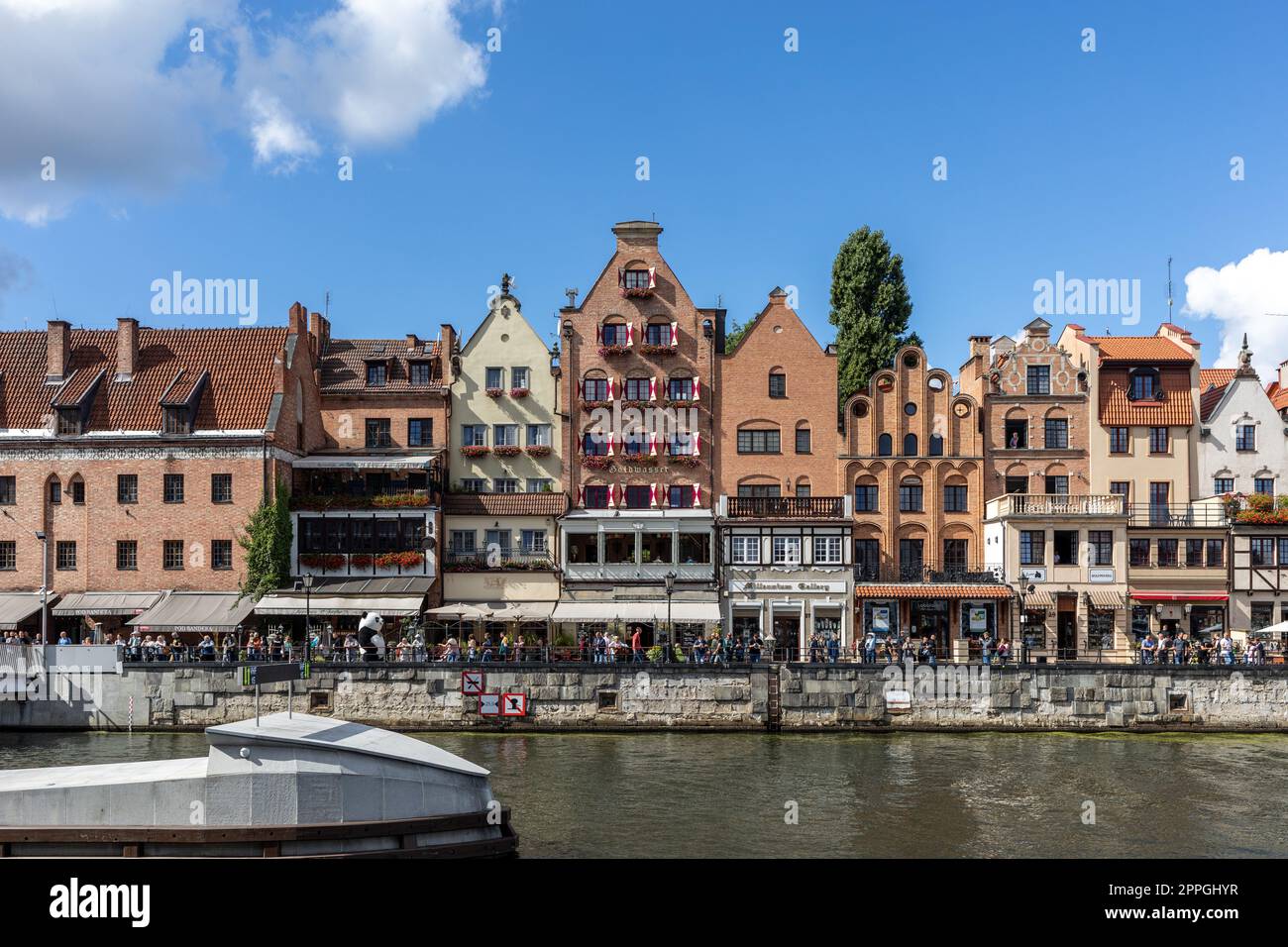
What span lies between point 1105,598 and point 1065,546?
2962 mm

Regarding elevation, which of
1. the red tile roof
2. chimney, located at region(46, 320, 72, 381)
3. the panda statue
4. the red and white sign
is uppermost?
chimney, located at region(46, 320, 72, 381)

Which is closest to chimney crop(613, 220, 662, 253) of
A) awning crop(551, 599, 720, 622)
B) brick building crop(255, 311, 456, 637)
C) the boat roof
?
brick building crop(255, 311, 456, 637)

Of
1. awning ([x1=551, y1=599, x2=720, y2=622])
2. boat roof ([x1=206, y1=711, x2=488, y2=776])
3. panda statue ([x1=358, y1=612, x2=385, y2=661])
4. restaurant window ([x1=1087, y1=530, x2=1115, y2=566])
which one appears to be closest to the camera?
boat roof ([x1=206, y1=711, x2=488, y2=776])

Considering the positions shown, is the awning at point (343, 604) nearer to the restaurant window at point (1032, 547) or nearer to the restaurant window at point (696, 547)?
the restaurant window at point (696, 547)

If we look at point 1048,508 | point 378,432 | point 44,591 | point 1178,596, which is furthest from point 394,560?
point 1178,596

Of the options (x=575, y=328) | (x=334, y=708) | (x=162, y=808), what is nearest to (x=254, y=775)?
(x=162, y=808)

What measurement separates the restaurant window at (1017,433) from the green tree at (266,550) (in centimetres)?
3541

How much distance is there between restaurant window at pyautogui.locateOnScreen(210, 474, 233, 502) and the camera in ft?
166

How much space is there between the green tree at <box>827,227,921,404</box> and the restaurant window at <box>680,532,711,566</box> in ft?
57.3

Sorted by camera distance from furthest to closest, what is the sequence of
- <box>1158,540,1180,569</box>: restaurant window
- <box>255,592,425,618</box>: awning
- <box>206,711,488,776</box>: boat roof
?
<box>1158,540,1180,569</box>: restaurant window, <box>255,592,425,618</box>: awning, <box>206,711,488,776</box>: boat roof

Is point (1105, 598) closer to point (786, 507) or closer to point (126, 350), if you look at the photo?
point (786, 507)

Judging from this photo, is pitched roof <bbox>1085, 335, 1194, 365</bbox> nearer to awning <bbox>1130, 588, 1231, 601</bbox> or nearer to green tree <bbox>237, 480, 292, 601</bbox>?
awning <bbox>1130, 588, 1231, 601</bbox>

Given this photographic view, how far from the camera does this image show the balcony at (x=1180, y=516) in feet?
170
